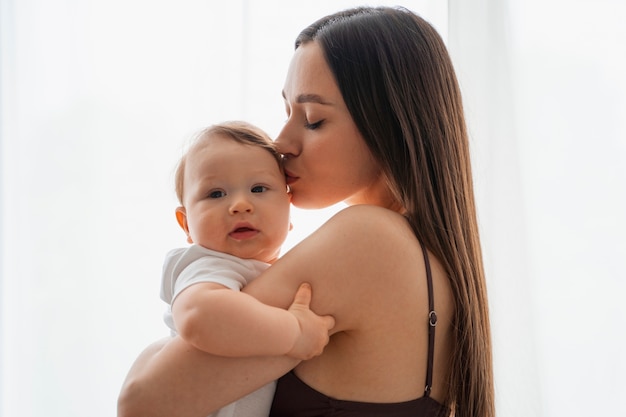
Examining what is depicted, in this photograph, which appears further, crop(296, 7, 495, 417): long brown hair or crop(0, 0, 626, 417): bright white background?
crop(0, 0, 626, 417): bright white background

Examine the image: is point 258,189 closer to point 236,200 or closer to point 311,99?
point 236,200

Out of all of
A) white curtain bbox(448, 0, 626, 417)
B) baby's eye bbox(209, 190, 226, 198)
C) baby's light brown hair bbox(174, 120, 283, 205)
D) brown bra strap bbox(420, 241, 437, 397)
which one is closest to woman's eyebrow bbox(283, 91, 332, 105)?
baby's light brown hair bbox(174, 120, 283, 205)

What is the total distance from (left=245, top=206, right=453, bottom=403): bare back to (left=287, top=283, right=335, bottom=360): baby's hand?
2cm

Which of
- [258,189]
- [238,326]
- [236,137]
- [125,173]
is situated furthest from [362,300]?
[125,173]

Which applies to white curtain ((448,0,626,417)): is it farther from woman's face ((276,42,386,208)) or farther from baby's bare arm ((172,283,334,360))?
baby's bare arm ((172,283,334,360))

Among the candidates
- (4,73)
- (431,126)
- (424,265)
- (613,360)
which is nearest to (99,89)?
(4,73)

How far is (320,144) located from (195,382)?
1.77 ft

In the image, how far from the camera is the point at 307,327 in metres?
1.18

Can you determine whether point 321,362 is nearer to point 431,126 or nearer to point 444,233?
point 444,233

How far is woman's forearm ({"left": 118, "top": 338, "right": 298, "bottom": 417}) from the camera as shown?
3.85 ft

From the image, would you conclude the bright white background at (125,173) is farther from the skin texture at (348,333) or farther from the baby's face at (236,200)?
the skin texture at (348,333)

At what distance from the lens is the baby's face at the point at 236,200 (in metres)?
1.37

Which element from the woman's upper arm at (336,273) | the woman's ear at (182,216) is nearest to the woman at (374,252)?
the woman's upper arm at (336,273)

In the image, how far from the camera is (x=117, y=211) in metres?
2.49
